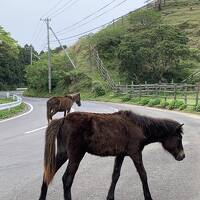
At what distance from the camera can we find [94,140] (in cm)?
689

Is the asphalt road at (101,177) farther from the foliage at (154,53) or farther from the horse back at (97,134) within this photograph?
the foliage at (154,53)

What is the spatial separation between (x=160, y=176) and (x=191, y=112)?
64.1 ft

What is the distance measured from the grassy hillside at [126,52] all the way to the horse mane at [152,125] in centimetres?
4675

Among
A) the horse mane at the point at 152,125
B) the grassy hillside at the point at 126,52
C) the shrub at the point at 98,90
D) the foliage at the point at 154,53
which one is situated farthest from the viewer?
the shrub at the point at 98,90

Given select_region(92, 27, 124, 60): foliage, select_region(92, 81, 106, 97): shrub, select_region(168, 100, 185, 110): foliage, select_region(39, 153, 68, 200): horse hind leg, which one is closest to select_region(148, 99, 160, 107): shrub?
select_region(168, 100, 185, 110): foliage

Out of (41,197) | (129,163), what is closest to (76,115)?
(41,197)

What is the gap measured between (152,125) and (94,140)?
1.05 meters

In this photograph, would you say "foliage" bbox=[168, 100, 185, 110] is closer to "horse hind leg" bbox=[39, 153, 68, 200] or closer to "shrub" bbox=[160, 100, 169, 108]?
"shrub" bbox=[160, 100, 169, 108]

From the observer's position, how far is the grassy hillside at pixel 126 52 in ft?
186

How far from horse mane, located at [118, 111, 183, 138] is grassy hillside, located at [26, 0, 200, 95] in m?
46.8

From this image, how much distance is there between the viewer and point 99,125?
7043 millimetres

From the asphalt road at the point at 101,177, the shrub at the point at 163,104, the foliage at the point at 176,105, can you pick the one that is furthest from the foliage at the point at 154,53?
the asphalt road at the point at 101,177

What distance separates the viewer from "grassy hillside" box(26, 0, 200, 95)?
56.6 metres

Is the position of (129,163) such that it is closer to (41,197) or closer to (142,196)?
(142,196)
